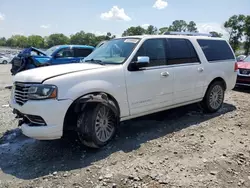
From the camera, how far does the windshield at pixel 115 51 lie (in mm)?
4492

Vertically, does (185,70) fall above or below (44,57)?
below

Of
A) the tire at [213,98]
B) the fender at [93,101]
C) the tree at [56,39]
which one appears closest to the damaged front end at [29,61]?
the tire at [213,98]

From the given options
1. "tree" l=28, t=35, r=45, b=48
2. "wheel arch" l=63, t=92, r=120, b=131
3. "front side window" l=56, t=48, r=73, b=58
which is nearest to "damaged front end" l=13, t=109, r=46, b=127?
"wheel arch" l=63, t=92, r=120, b=131

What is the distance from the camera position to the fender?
3.72 meters

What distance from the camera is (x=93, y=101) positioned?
378 cm

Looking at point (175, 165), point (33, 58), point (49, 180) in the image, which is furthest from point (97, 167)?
point (33, 58)

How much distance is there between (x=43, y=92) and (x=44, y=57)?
288 inches

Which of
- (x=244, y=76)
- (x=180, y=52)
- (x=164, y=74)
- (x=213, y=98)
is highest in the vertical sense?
(x=180, y=52)

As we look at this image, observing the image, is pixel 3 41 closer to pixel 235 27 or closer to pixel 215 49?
pixel 235 27

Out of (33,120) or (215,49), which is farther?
(215,49)

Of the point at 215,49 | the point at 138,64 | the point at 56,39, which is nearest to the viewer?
the point at 138,64

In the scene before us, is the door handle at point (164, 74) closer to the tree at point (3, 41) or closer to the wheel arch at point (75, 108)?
the wheel arch at point (75, 108)

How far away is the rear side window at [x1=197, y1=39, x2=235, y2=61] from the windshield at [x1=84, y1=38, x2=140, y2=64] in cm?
188

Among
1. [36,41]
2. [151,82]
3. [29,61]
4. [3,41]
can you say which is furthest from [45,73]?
[3,41]
